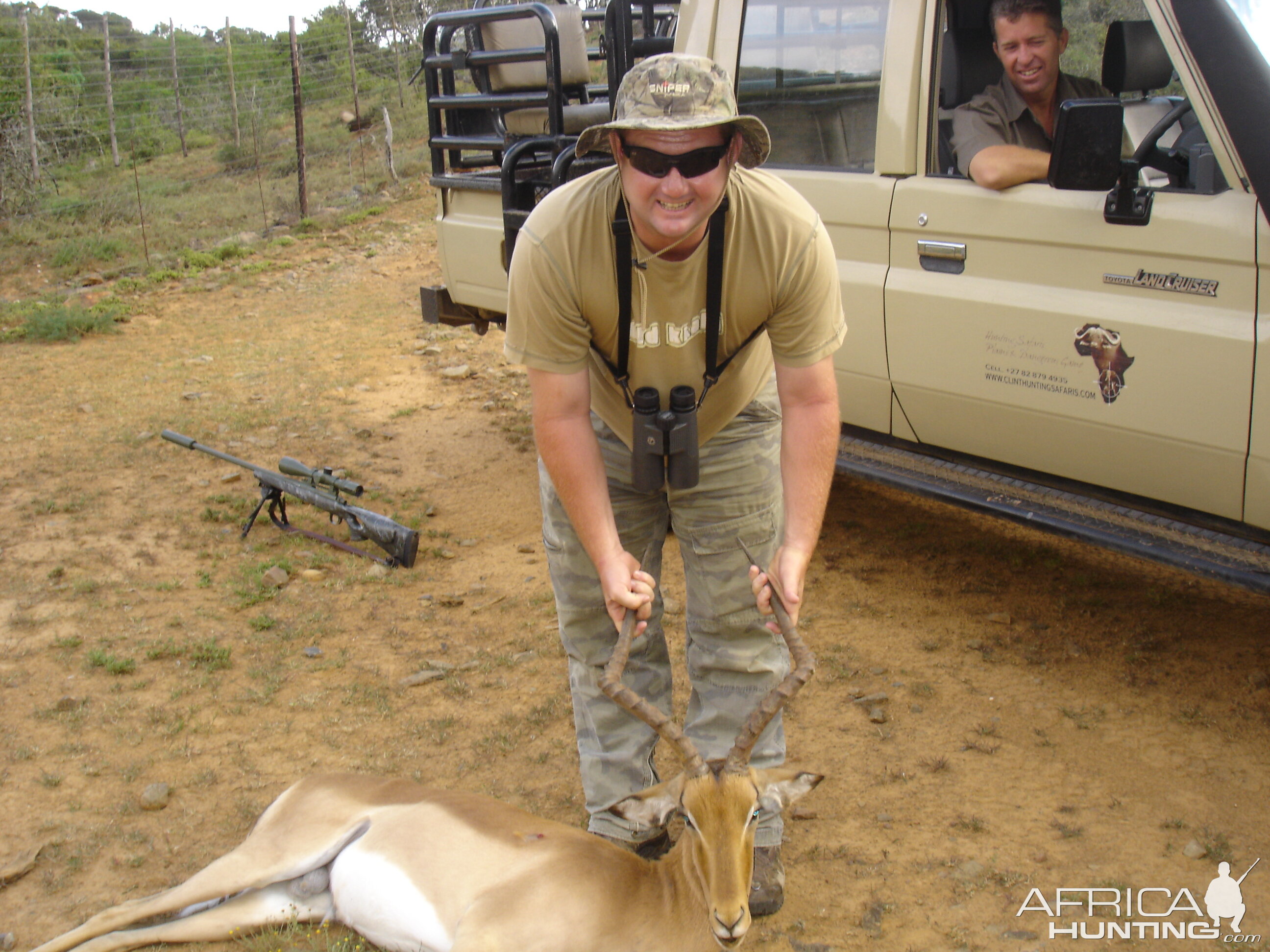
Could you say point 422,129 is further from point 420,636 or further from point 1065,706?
point 1065,706

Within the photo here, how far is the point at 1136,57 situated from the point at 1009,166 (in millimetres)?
561

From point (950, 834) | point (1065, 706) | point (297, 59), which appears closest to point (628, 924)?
point (950, 834)

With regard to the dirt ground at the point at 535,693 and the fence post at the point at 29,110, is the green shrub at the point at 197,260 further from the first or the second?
the dirt ground at the point at 535,693

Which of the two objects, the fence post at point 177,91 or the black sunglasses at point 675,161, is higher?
the fence post at point 177,91

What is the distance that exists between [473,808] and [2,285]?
1102 centimetres

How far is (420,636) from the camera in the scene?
4750 millimetres

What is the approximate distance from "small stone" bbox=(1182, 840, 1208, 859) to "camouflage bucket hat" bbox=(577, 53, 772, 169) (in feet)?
7.76

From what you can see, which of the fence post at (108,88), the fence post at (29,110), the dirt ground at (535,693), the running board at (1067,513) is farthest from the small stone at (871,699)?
the fence post at (108,88)

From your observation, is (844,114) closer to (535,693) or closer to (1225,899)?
(535,693)

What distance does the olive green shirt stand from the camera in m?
3.96

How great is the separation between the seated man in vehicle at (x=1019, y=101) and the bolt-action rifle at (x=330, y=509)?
2.96 m

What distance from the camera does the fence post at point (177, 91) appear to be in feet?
53.5

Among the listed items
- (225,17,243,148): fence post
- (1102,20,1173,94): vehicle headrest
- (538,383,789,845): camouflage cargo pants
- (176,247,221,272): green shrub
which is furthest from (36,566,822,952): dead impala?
(225,17,243,148): fence post

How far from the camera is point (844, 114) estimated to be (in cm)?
436
